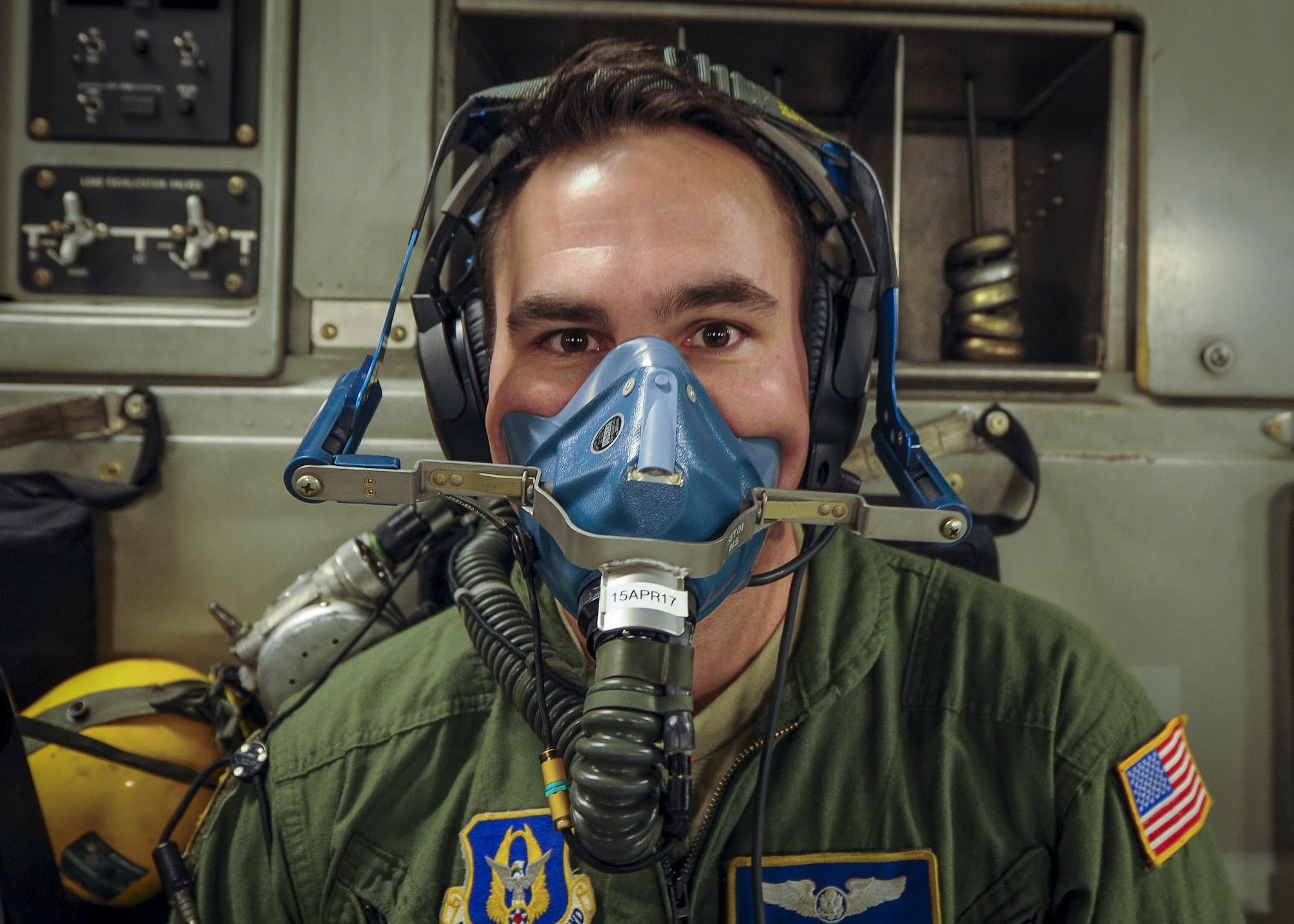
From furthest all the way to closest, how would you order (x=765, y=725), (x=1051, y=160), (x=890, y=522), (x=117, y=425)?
(x=1051, y=160) < (x=117, y=425) < (x=765, y=725) < (x=890, y=522)

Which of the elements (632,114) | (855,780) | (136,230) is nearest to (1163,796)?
(855,780)

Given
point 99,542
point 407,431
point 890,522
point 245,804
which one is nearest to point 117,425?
point 99,542

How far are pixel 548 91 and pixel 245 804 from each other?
1.06 meters

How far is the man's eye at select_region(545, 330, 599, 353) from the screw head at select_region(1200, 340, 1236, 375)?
4.02ft

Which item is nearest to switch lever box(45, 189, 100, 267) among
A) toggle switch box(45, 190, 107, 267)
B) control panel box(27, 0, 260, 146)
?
toggle switch box(45, 190, 107, 267)

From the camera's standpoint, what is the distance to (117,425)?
5.26 feet

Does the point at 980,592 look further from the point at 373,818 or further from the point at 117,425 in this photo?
the point at 117,425

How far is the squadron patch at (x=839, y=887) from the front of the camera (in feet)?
3.57

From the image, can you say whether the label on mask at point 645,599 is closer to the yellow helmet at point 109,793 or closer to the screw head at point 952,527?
the screw head at point 952,527

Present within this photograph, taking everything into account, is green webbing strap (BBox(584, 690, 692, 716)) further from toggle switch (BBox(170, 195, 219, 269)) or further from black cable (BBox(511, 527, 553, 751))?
toggle switch (BBox(170, 195, 219, 269))

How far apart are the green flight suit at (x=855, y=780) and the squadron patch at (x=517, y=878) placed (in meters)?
0.01

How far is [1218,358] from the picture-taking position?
164 cm

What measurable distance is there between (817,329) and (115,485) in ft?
4.21

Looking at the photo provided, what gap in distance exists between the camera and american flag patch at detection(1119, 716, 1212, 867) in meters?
1.08
